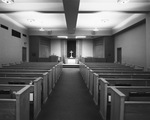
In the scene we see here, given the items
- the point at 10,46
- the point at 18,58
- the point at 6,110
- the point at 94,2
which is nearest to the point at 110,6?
the point at 94,2

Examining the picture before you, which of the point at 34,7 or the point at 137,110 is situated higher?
the point at 34,7

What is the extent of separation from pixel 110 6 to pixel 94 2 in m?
0.53

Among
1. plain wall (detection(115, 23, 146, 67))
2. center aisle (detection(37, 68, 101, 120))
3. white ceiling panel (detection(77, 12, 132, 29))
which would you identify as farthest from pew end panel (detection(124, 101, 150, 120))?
white ceiling panel (detection(77, 12, 132, 29))

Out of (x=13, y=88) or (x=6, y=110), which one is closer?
(x=6, y=110)

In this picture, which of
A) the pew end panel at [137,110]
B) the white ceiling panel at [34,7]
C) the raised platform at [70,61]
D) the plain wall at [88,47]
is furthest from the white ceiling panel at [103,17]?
the plain wall at [88,47]

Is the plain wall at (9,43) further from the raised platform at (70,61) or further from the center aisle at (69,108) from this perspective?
the raised platform at (70,61)

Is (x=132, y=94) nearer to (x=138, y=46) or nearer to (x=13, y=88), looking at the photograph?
(x=13, y=88)

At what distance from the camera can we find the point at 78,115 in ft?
8.15

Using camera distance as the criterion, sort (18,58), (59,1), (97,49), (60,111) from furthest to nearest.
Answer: (97,49) → (18,58) → (59,1) → (60,111)

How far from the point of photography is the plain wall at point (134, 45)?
19.3ft

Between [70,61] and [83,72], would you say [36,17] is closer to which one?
[83,72]

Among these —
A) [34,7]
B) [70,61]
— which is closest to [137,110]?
[34,7]

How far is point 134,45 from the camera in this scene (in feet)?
21.8

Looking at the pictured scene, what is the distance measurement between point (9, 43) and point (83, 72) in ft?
12.1
